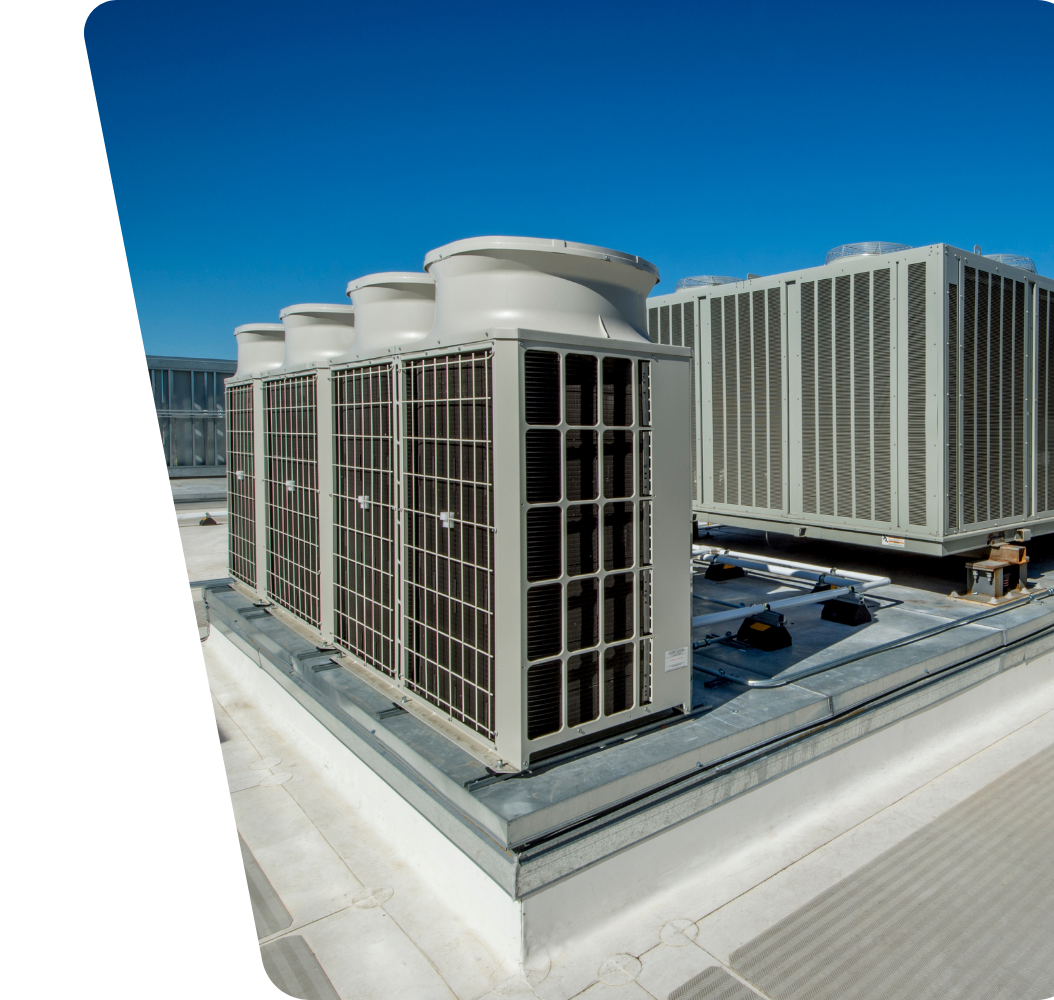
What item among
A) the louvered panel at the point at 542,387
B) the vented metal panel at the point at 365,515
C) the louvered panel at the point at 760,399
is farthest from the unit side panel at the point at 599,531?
the louvered panel at the point at 760,399

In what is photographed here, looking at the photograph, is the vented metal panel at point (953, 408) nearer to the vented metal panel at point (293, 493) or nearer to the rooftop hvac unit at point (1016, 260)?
the rooftop hvac unit at point (1016, 260)

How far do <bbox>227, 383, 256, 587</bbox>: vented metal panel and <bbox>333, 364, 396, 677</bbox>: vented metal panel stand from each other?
7.45ft

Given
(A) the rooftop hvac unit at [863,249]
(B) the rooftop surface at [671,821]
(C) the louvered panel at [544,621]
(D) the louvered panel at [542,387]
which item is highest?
(A) the rooftop hvac unit at [863,249]

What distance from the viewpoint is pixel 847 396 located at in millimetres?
6996

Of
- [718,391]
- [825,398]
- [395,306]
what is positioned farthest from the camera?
[718,391]

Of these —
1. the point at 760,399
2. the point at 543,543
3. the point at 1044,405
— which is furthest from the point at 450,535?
the point at 1044,405

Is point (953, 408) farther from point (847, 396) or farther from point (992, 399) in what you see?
point (847, 396)

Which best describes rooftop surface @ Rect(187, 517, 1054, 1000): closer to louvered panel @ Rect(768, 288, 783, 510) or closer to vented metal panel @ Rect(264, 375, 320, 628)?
vented metal panel @ Rect(264, 375, 320, 628)

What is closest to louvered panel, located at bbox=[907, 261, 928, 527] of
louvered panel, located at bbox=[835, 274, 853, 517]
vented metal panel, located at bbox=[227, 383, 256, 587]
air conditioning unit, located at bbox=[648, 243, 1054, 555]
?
air conditioning unit, located at bbox=[648, 243, 1054, 555]

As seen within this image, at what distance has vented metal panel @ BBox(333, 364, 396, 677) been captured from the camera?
4.43 meters

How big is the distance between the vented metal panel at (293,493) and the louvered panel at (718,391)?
4735 millimetres

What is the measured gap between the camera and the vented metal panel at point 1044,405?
24.4ft

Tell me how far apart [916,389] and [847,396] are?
67 centimetres

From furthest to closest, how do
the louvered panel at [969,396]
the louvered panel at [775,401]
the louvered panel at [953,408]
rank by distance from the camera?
the louvered panel at [775,401] → the louvered panel at [969,396] → the louvered panel at [953,408]
